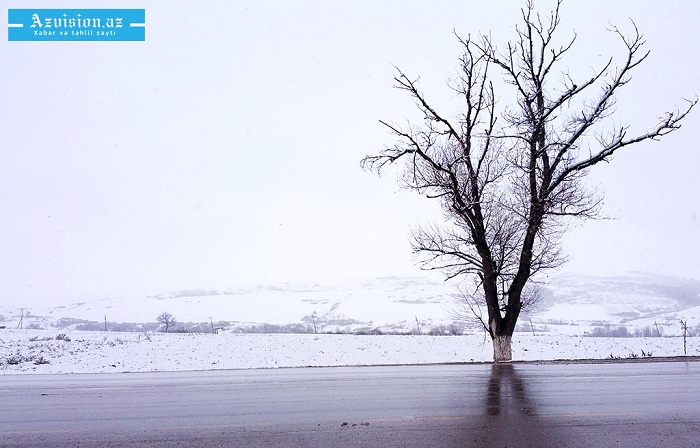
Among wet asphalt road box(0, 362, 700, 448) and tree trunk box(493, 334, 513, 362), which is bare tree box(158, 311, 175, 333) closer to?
tree trunk box(493, 334, 513, 362)

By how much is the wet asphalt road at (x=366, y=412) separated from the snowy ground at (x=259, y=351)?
10482 millimetres

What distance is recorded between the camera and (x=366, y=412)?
6504 mm

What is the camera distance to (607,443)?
5.18 m

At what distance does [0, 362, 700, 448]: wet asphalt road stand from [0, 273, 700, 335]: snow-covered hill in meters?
32.9

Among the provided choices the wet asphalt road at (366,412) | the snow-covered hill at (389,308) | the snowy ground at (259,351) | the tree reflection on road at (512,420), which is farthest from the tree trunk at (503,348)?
the snow-covered hill at (389,308)

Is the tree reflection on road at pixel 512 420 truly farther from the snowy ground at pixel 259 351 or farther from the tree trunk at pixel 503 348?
the snowy ground at pixel 259 351

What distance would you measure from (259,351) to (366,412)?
21.7 meters

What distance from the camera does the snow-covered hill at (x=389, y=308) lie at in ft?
164

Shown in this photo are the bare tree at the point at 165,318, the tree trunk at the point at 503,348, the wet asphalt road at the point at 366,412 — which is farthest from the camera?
the bare tree at the point at 165,318

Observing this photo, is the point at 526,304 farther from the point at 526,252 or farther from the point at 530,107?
the point at 530,107

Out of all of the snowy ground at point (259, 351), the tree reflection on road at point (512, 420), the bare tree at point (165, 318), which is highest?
the tree reflection on road at point (512, 420)

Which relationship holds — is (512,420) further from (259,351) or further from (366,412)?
(259,351)

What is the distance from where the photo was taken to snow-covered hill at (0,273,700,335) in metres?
50.0

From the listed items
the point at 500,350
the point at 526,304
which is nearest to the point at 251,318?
the point at 526,304
